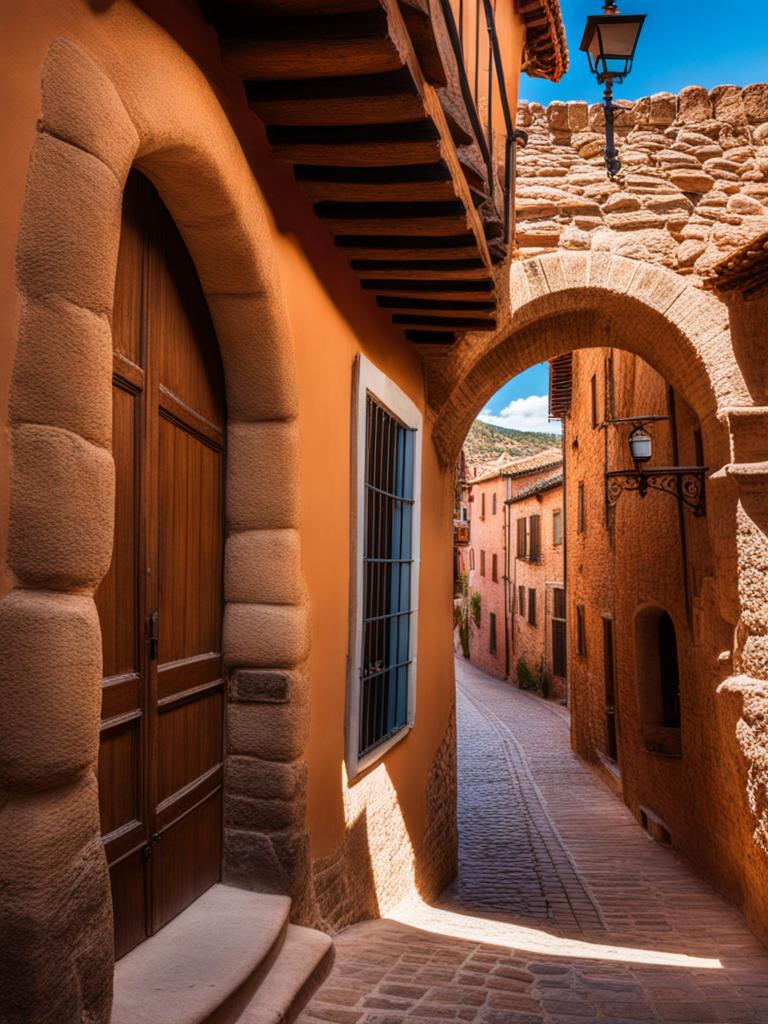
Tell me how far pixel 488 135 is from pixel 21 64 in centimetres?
362

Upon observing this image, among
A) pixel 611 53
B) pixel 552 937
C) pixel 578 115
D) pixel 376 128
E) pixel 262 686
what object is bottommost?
pixel 552 937

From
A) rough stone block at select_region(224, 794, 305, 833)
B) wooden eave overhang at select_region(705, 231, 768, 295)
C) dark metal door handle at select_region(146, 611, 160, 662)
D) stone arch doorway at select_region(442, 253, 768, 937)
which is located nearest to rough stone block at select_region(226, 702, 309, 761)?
rough stone block at select_region(224, 794, 305, 833)

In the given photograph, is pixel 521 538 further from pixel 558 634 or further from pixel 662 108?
pixel 662 108

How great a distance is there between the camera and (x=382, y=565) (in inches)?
219

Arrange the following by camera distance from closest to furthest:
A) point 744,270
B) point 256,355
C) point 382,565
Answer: point 256,355
point 382,565
point 744,270

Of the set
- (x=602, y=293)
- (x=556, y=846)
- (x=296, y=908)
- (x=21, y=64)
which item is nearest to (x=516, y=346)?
(x=602, y=293)

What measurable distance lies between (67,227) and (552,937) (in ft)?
17.6

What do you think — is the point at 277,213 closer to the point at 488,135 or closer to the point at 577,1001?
the point at 488,135

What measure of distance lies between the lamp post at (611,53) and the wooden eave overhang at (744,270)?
122 centimetres

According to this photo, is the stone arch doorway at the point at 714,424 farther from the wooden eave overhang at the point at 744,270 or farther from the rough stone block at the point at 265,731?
the rough stone block at the point at 265,731

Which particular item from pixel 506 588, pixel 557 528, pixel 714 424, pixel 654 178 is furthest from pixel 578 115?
pixel 506 588

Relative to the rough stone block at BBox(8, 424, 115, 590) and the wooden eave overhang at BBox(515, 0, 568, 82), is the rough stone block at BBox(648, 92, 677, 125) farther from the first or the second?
the rough stone block at BBox(8, 424, 115, 590)

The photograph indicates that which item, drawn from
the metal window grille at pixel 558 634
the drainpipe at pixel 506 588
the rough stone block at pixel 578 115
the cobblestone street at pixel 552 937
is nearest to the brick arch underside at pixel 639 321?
the rough stone block at pixel 578 115

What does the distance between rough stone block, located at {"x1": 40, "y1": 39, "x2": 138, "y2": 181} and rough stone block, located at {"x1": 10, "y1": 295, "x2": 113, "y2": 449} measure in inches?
14.4
